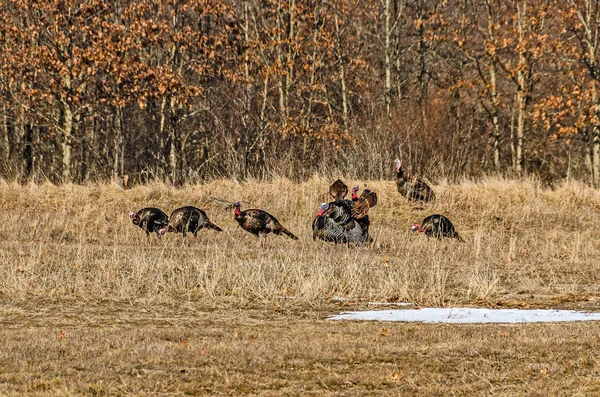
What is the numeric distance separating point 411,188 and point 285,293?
38.5 feet

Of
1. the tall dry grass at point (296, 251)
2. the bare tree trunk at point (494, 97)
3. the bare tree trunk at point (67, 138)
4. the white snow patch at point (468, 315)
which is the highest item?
the bare tree trunk at point (494, 97)

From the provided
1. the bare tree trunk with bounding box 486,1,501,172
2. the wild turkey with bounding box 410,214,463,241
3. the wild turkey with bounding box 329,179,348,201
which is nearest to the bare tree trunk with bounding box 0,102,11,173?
the wild turkey with bounding box 329,179,348,201

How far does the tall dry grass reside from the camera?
49.7 ft

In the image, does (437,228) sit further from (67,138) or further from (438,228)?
(67,138)

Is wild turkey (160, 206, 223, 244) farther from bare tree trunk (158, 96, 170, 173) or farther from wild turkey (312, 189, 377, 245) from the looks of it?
bare tree trunk (158, 96, 170, 173)

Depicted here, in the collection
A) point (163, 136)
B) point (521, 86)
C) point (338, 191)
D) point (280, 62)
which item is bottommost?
point (338, 191)

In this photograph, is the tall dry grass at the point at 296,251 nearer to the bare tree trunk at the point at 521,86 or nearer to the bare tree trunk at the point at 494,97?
the bare tree trunk at the point at 521,86

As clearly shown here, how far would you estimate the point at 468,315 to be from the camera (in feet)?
44.0

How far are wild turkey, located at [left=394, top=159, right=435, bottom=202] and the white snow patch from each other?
12.2 m

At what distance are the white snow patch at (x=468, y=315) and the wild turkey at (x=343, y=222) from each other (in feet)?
22.3

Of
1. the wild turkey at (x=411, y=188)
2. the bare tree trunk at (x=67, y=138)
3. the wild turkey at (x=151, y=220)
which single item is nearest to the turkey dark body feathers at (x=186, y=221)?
the wild turkey at (x=151, y=220)

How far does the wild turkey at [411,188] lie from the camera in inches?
1031

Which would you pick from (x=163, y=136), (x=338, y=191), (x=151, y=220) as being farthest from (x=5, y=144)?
(x=338, y=191)

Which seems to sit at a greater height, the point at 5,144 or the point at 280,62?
the point at 280,62
